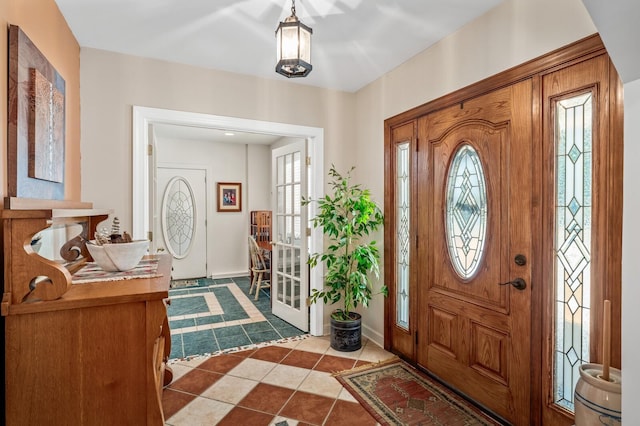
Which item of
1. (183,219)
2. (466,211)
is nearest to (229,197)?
(183,219)

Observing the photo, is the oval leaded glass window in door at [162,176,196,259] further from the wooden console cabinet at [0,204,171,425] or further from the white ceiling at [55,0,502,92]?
the wooden console cabinet at [0,204,171,425]

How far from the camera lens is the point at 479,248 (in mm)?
2281

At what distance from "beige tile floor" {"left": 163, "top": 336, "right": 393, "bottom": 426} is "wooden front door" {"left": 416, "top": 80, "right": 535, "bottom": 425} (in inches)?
29.0

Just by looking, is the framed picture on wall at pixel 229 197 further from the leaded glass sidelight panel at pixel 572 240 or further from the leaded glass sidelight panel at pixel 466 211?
the leaded glass sidelight panel at pixel 572 240

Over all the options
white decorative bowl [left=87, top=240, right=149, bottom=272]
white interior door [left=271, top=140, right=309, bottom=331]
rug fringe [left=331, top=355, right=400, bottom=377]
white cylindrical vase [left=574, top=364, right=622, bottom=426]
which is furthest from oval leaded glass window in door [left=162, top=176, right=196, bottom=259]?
white cylindrical vase [left=574, top=364, right=622, bottom=426]

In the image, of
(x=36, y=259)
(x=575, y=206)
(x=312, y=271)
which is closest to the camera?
(x=36, y=259)

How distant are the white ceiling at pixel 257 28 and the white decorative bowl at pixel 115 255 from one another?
4.88 feet

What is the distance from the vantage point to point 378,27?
7.71 feet

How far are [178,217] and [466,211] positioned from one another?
197 inches

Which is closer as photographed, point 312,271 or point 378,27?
point 378,27

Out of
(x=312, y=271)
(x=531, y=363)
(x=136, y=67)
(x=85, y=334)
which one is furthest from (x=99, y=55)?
(x=531, y=363)

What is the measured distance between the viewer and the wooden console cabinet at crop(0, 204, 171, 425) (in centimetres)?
119

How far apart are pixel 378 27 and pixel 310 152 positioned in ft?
4.57

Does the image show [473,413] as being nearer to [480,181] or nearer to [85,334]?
[480,181]
